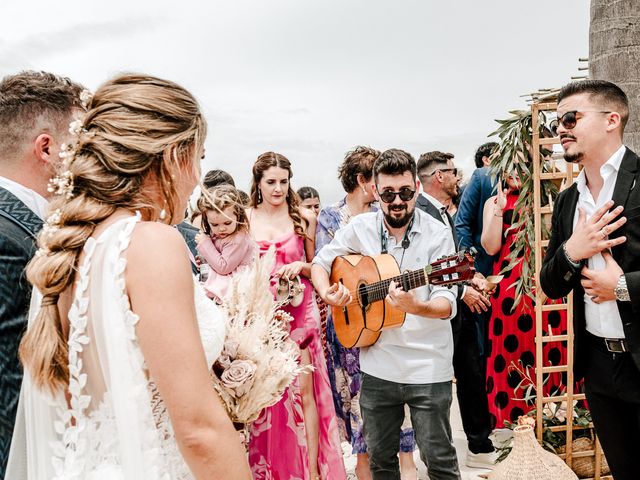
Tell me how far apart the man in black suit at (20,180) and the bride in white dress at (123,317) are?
0.28m

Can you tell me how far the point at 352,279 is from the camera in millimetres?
4215

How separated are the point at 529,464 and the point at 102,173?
3409 millimetres

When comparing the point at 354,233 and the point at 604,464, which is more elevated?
the point at 354,233

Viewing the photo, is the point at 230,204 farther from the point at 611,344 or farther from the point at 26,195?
the point at 611,344

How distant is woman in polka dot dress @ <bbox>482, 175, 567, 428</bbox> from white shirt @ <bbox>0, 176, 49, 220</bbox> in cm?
389

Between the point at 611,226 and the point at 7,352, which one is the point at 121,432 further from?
the point at 611,226

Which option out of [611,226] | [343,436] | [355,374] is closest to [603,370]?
[611,226]

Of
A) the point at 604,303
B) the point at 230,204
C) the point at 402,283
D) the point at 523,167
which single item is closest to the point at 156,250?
the point at 402,283

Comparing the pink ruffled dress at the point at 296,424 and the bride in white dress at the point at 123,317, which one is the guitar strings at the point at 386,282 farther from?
the bride in white dress at the point at 123,317


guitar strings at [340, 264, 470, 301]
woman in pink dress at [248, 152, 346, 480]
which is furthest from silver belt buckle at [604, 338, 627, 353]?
woman in pink dress at [248, 152, 346, 480]

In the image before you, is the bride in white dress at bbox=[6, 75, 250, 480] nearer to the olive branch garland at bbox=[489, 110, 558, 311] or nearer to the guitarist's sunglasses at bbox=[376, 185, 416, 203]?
the guitarist's sunglasses at bbox=[376, 185, 416, 203]

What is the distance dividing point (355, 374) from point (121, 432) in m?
3.55

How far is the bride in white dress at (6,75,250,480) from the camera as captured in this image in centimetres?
167

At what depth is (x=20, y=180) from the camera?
236 cm
